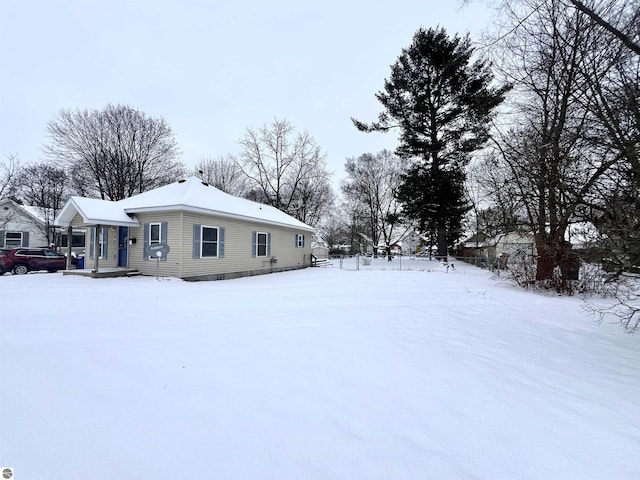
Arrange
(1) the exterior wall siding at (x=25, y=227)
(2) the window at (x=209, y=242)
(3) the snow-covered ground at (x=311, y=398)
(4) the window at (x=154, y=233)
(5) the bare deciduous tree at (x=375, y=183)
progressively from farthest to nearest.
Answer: (5) the bare deciduous tree at (x=375, y=183)
(1) the exterior wall siding at (x=25, y=227)
(2) the window at (x=209, y=242)
(4) the window at (x=154, y=233)
(3) the snow-covered ground at (x=311, y=398)

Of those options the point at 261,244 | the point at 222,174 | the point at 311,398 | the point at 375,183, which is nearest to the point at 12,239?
the point at 222,174

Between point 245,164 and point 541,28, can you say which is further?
point 245,164

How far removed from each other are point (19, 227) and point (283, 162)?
850 inches

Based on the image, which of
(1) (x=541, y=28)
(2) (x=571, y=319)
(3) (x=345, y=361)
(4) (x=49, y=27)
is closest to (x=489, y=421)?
(3) (x=345, y=361)

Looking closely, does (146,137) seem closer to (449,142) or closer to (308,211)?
(308,211)

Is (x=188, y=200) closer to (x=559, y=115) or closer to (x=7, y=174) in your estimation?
(x=559, y=115)

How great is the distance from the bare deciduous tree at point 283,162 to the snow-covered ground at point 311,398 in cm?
2428

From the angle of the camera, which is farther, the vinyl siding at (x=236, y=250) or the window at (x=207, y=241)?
the window at (x=207, y=241)

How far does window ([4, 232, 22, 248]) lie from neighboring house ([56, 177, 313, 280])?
15.7m

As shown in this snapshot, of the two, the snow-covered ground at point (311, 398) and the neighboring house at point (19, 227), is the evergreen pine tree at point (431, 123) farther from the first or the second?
the neighboring house at point (19, 227)

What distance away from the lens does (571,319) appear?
19.7 feet

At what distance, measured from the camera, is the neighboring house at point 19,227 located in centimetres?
2173

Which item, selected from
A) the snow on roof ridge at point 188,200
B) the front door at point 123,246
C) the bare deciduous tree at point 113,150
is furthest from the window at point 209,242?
the bare deciduous tree at point 113,150

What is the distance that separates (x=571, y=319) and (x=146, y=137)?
28.1 m
